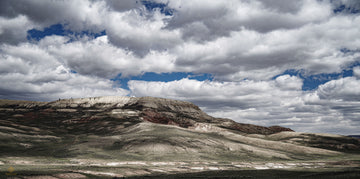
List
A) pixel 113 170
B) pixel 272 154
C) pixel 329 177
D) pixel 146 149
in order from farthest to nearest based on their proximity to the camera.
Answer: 1. pixel 272 154
2. pixel 146 149
3. pixel 113 170
4. pixel 329 177

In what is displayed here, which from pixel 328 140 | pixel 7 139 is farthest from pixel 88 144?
pixel 328 140

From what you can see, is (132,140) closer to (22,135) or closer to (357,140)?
(22,135)

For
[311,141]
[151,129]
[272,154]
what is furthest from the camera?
[311,141]

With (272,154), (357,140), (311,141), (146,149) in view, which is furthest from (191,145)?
(357,140)

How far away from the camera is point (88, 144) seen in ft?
383

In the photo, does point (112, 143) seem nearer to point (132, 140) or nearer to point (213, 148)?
point (132, 140)

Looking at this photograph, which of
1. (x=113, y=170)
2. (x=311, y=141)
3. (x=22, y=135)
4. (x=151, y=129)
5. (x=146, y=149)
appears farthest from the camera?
(x=311, y=141)

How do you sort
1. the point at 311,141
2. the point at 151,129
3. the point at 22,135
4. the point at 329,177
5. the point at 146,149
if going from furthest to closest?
the point at 311,141 < the point at 151,129 < the point at 22,135 < the point at 146,149 < the point at 329,177

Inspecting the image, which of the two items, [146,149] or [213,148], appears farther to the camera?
[213,148]

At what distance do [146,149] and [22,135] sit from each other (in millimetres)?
68332

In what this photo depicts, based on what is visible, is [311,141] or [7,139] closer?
[7,139]

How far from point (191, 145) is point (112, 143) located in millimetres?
35200

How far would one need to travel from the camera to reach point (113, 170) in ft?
188

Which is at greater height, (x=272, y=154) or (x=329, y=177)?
(x=329, y=177)
